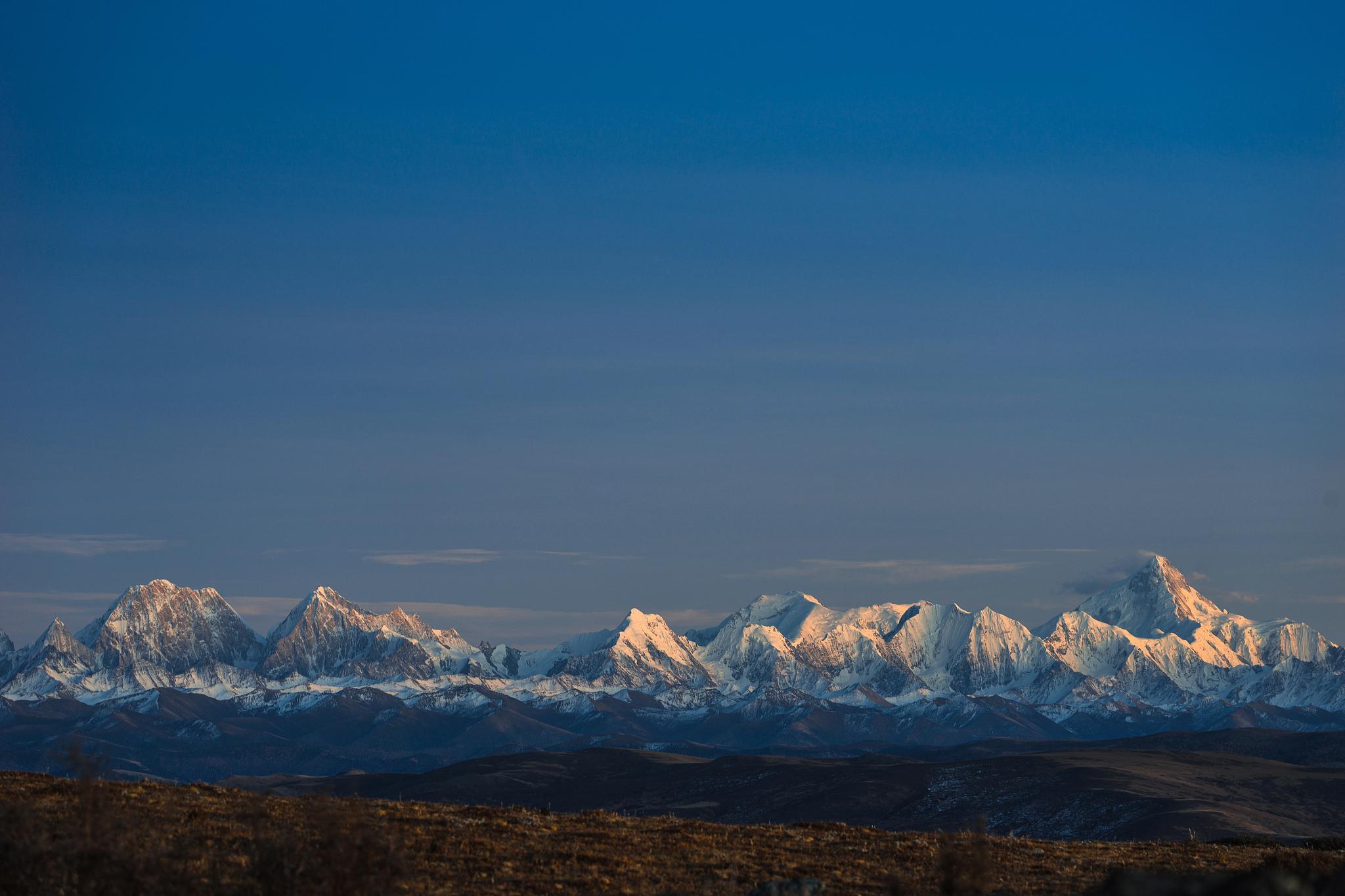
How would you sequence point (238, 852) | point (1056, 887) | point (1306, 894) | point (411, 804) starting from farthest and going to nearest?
1. point (411, 804)
2. point (1056, 887)
3. point (238, 852)
4. point (1306, 894)

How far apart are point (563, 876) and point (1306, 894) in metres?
18.4

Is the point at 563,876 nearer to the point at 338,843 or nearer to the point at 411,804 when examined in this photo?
the point at 338,843

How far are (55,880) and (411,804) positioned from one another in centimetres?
2027

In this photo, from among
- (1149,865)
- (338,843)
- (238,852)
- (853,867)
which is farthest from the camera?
(1149,865)

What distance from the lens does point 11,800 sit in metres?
38.8

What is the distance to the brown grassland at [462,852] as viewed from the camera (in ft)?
91.1

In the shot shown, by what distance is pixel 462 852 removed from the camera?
124 ft

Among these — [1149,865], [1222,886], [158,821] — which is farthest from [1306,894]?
[158,821]

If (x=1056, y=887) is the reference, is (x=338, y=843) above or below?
above

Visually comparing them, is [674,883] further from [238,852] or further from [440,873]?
[238,852]

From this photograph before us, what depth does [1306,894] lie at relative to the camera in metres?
22.3

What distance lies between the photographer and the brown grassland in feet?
91.1

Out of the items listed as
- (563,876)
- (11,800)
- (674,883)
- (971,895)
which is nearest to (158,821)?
(11,800)

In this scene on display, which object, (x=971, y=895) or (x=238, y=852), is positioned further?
(x=238, y=852)
